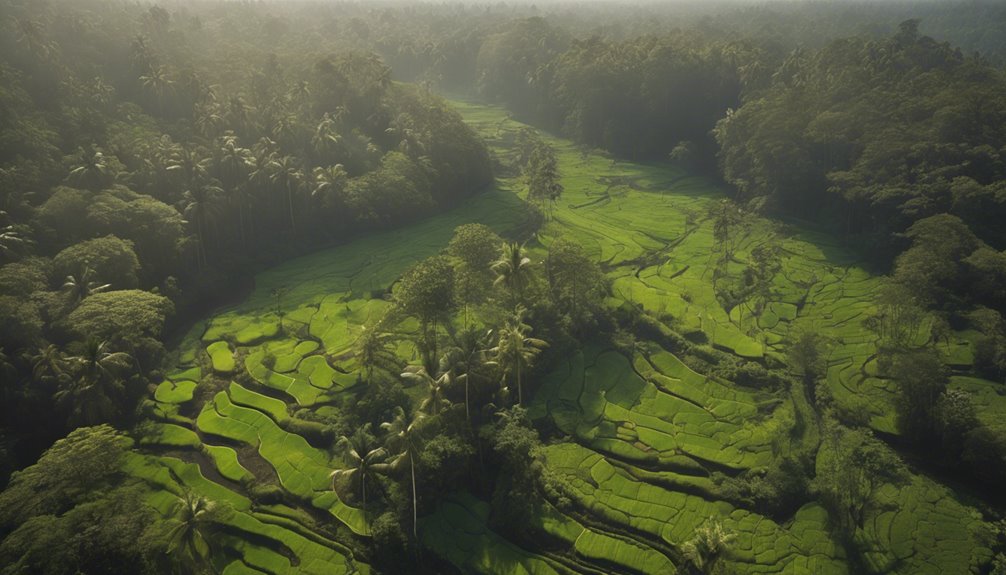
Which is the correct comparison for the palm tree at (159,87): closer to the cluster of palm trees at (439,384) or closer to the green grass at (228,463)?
the cluster of palm trees at (439,384)

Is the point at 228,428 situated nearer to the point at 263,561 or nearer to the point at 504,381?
the point at 263,561

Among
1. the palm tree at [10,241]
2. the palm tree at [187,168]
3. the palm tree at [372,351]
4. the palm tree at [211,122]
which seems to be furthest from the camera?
the palm tree at [211,122]

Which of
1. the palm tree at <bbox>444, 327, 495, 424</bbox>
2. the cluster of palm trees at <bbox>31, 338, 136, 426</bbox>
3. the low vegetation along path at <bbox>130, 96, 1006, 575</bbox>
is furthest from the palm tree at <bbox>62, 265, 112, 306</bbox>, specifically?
the palm tree at <bbox>444, 327, 495, 424</bbox>

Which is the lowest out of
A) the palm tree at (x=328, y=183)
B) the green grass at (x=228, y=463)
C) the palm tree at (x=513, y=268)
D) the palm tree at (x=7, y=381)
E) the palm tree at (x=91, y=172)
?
the green grass at (x=228, y=463)

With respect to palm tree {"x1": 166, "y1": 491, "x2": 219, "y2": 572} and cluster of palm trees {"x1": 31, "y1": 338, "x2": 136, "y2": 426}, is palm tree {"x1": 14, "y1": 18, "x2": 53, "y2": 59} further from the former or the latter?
palm tree {"x1": 166, "y1": 491, "x2": 219, "y2": 572}

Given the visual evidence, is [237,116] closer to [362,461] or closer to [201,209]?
[201,209]

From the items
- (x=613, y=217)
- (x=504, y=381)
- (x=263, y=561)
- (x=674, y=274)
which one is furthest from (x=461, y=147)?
(x=263, y=561)

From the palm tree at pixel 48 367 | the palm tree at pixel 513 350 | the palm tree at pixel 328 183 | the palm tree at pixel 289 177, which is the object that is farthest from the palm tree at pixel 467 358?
the palm tree at pixel 289 177
